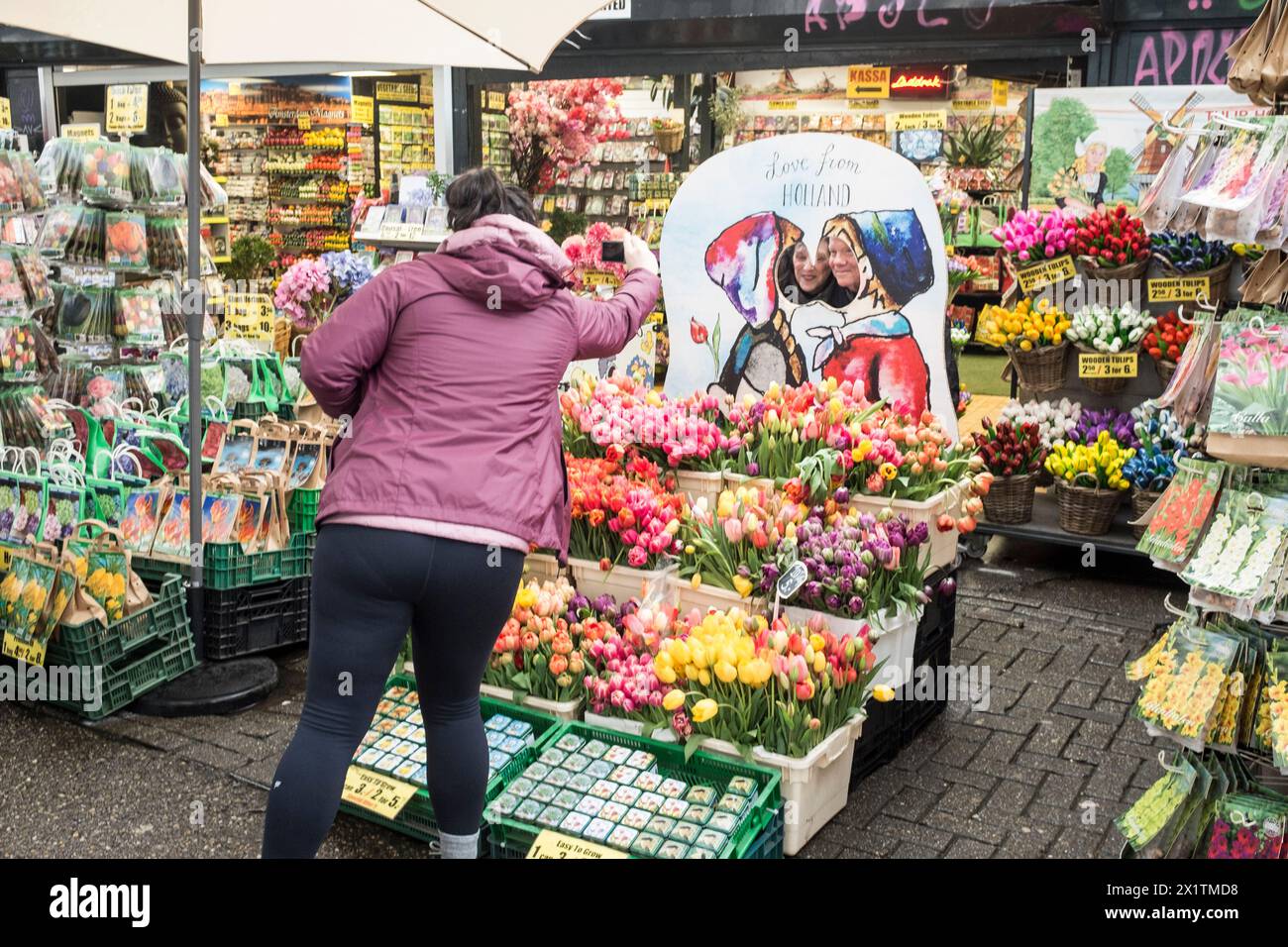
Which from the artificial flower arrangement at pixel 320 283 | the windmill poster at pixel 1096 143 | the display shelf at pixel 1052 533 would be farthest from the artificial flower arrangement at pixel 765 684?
the artificial flower arrangement at pixel 320 283

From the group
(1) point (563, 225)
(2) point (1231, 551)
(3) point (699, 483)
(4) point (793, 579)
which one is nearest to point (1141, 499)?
(3) point (699, 483)

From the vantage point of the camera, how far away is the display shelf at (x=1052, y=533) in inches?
213

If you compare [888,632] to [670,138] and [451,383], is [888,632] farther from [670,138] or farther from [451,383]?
[670,138]

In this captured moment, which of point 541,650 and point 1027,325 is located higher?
point 1027,325

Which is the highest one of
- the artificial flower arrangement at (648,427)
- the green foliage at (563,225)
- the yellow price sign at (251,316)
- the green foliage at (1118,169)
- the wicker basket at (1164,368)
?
the green foliage at (1118,169)

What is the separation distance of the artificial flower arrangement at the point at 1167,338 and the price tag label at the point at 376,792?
3765 mm

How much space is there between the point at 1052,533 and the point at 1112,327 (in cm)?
94

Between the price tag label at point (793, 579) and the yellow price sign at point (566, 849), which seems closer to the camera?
the yellow price sign at point (566, 849)

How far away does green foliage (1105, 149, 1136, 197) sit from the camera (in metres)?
5.85

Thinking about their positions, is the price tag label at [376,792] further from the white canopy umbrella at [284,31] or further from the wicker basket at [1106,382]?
the wicker basket at [1106,382]

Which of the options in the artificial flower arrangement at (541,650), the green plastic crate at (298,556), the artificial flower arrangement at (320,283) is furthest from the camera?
the artificial flower arrangement at (320,283)

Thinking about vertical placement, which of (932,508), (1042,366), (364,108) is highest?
(364,108)

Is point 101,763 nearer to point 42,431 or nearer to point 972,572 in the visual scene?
point 42,431

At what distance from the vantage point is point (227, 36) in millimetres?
4160
